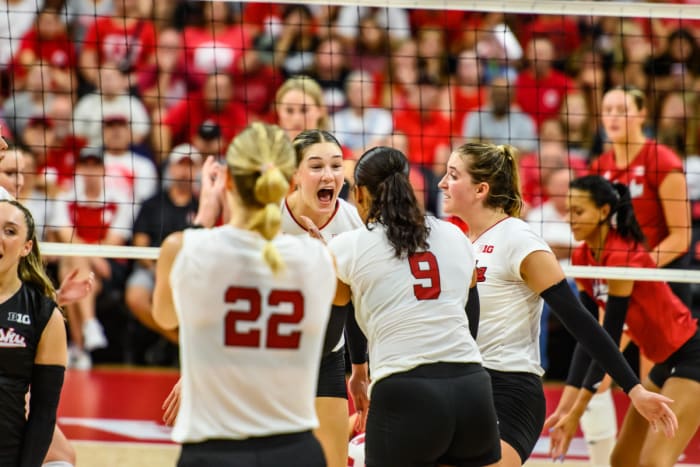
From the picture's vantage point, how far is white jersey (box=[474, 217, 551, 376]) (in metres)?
4.46

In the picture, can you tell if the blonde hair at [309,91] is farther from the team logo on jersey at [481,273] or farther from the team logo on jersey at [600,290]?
the team logo on jersey at [481,273]

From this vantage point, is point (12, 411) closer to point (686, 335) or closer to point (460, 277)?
point (460, 277)

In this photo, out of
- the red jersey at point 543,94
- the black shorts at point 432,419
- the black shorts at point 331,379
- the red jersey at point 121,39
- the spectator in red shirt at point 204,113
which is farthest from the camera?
the red jersey at point 121,39

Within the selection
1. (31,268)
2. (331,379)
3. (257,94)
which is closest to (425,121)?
(257,94)

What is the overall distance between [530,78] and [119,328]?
15.4 feet

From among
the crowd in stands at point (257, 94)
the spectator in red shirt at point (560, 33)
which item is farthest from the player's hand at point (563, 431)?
the spectator in red shirt at point (560, 33)

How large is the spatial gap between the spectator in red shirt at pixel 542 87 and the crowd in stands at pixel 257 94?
0.05ft

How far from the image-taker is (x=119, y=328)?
9570 mm

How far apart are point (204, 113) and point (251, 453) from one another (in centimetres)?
791

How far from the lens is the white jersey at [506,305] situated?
4.46 metres

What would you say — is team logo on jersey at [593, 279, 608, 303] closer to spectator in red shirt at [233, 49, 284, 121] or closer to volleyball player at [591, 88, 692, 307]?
volleyball player at [591, 88, 692, 307]

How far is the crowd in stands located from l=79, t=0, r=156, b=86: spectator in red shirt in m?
0.02

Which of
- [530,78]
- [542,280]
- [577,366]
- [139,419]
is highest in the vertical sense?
[530,78]

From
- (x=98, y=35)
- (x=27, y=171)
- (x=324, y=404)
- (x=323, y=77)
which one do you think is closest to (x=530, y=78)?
(x=323, y=77)
